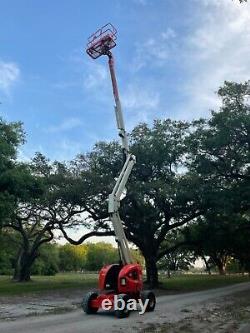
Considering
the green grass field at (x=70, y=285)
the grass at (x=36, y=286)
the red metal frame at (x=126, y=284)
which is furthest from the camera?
the green grass field at (x=70, y=285)

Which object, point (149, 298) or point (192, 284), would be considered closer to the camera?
point (149, 298)

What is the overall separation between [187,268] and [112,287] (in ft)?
307

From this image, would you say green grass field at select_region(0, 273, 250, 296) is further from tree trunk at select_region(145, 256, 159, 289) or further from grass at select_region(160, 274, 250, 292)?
tree trunk at select_region(145, 256, 159, 289)

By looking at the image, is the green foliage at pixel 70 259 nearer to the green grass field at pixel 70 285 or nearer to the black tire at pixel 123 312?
the green grass field at pixel 70 285

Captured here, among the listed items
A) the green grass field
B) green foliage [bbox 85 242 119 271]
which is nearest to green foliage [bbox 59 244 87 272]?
green foliage [bbox 85 242 119 271]

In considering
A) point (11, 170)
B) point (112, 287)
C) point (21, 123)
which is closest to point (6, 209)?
point (11, 170)

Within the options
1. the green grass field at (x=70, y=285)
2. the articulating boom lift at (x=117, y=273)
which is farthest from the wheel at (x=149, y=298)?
the green grass field at (x=70, y=285)

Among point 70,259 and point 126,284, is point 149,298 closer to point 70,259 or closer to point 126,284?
point 126,284

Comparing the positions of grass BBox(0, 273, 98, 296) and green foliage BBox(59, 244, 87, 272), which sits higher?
green foliage BBox(59, 244, 87, 272)

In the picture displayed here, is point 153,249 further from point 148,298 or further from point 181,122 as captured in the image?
point 148,298

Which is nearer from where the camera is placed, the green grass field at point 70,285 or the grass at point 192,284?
the green grass field at point 70,285

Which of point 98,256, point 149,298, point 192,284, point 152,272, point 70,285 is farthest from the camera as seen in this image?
point 98,256

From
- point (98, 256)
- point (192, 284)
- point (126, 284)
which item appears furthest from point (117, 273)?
point (98, 256)

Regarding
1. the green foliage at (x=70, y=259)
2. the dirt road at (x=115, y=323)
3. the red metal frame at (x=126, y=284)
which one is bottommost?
the dirt road at (x=115, y=323)
